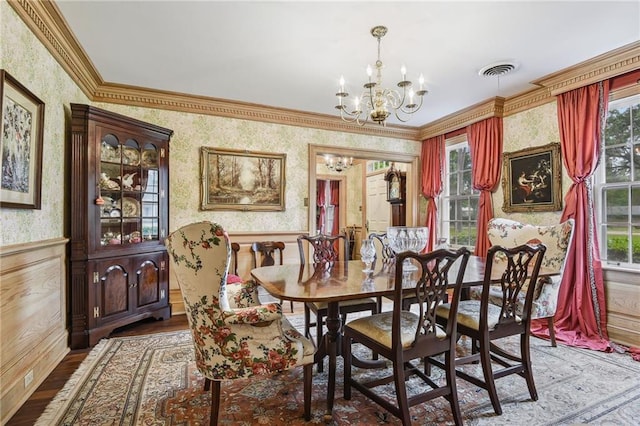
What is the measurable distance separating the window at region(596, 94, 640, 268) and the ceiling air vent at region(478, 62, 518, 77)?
0.96 metres

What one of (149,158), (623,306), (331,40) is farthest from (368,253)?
(149,158)

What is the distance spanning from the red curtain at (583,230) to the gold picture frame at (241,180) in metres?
3.21

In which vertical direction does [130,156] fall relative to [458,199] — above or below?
above

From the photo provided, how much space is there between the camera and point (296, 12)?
230cm

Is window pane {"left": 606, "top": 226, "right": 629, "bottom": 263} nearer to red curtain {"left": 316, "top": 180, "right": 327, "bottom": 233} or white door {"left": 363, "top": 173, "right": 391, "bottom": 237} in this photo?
white door {"left": 363, "top": 173, "right": 391, "bottom": 237}

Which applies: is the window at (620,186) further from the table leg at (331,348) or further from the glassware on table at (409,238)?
the table leg at (331,348)

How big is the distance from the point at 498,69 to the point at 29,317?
429 centimetres

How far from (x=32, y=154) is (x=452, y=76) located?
144 inches

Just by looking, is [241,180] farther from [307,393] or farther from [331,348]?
[307,393]

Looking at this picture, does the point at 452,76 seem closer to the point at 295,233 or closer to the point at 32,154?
the point at 295,233

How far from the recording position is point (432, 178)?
5035 mm

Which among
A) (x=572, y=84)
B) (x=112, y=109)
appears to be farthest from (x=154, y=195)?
(x=572, y=84)

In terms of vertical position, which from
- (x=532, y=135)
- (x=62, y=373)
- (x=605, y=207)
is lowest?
(x=62, y=373)

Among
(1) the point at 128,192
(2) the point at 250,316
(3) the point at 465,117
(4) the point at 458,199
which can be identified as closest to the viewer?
(2) the point at 250,316
